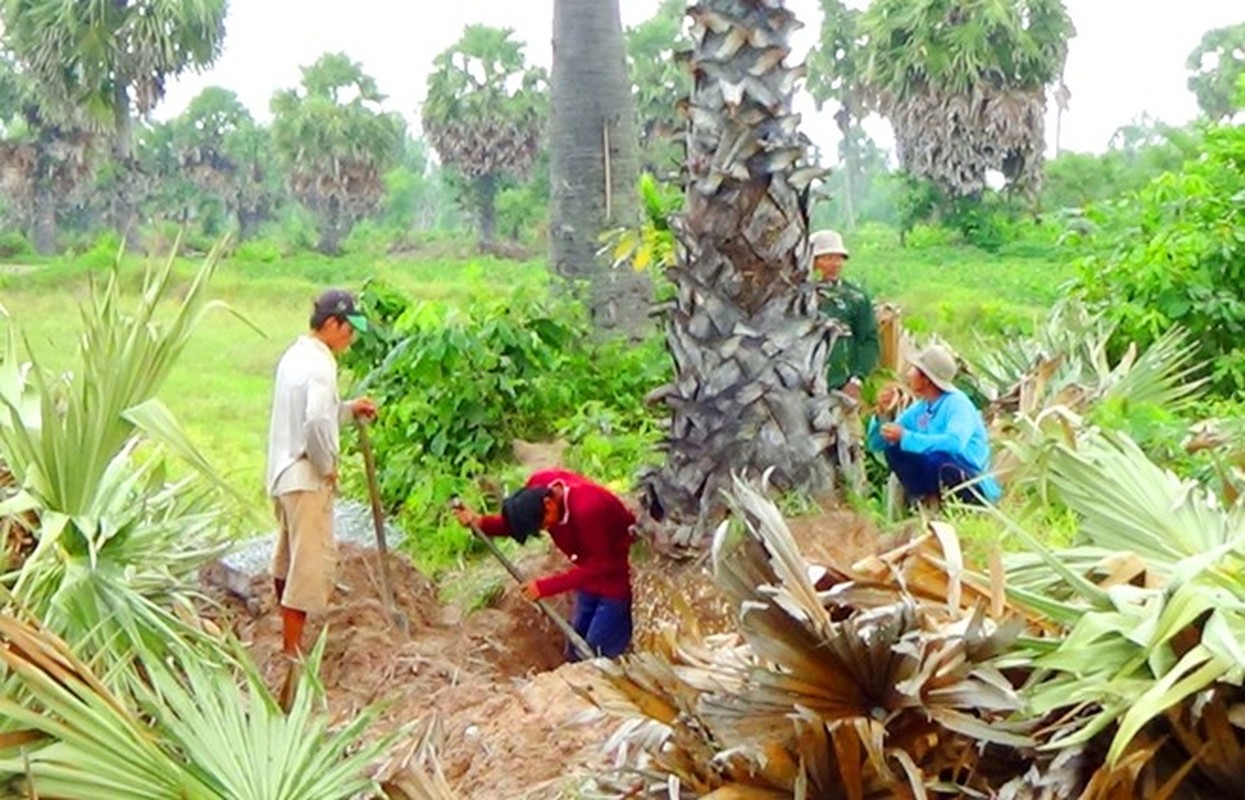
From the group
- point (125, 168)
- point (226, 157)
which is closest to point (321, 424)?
point (125, 168)

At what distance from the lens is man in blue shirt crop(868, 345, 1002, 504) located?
6906mm

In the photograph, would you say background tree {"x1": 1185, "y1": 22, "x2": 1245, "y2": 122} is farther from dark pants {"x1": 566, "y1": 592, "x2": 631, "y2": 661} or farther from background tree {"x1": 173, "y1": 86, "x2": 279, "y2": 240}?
dark pants {"x1": 566, "y1": 592, "x2": 631, "y2": 661}

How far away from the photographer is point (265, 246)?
3684 centimetres

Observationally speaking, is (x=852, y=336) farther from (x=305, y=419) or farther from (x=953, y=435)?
(x=305, y=419)

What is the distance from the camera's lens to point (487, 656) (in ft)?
25.8

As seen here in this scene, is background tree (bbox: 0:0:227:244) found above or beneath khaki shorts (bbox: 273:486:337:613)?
above

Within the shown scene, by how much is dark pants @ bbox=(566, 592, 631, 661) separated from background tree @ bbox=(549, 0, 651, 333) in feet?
15.7

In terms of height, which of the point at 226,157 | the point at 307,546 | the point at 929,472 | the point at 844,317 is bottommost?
the point at 307,546

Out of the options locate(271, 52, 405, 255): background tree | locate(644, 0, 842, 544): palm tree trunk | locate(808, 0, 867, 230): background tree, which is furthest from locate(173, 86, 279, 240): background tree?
locate(644, 0, 842, 544): palm tree trunk

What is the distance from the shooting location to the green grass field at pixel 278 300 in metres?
14.1

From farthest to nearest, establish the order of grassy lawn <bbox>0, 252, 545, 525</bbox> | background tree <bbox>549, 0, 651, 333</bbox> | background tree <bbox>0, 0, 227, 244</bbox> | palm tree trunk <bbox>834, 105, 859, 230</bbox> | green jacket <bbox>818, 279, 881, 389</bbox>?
palm tree trunk <bbox>834, 105, 859, 230</bbox>
background tree <bbox>0, 0, 227, 244</bbox>
grassy lawn <bbox>0, 252, 545, 525</bbox>
background tree <bbox>549, 0, 651, 333</bbox>
green jacket <bbox>818, 279, 881, 389</bbox>

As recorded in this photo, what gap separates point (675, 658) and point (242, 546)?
6597mm

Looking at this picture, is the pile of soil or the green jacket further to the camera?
the green jacket

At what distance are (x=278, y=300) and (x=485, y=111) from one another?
66.0ft
